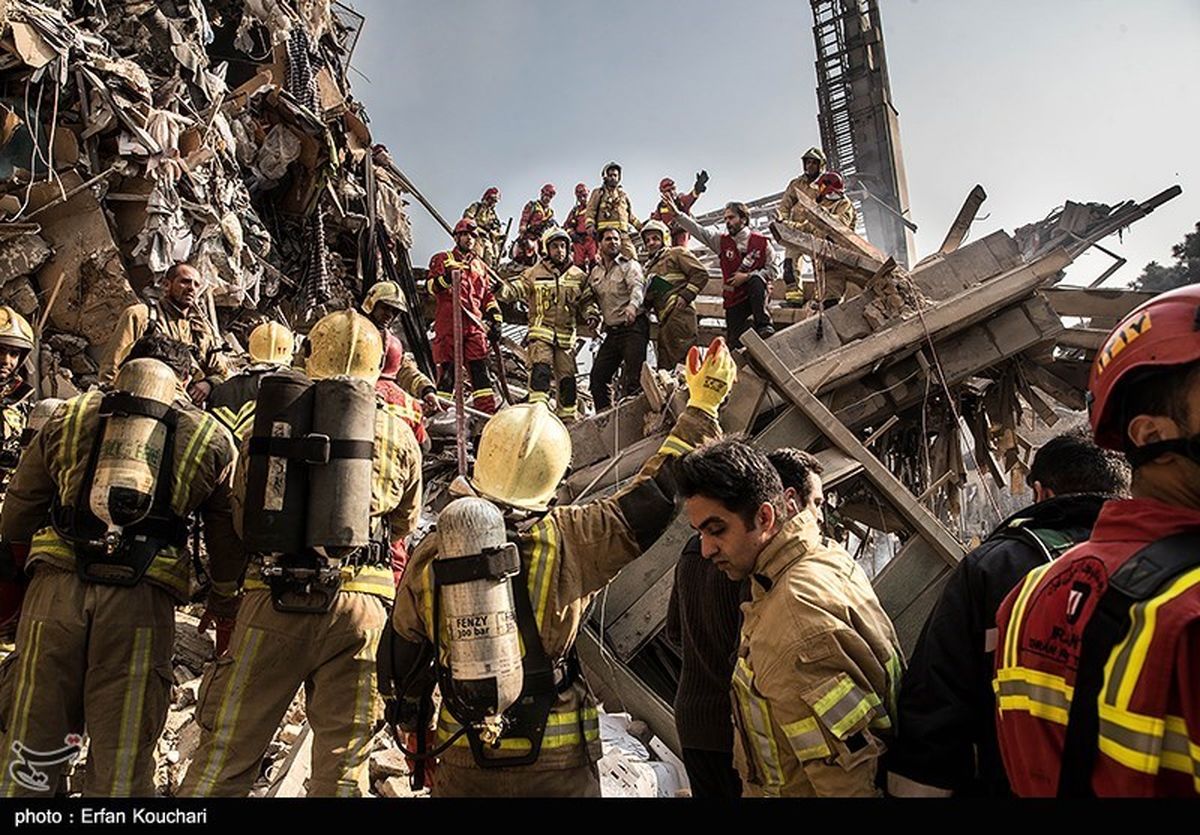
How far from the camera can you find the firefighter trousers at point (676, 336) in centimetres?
893

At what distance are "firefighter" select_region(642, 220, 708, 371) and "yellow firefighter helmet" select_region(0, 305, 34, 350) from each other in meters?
6.04

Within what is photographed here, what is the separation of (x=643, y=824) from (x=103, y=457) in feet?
8.05

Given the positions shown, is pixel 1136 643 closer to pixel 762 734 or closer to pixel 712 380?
pixel 762 734

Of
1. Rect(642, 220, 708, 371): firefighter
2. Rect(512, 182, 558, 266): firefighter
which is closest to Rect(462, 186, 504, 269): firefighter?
Rect(512, 182, 558, 266): firefighter

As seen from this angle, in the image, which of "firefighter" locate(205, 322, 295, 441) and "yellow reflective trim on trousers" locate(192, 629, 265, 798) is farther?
"firefighter" locate(205, 322, 295, 441)

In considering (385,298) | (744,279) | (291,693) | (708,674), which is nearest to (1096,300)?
(744,279)

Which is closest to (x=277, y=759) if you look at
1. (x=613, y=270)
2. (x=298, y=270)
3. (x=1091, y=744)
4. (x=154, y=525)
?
(x=154, y=525)

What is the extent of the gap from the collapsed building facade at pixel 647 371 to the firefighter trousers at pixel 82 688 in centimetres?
112

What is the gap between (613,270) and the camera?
8875 millimetres

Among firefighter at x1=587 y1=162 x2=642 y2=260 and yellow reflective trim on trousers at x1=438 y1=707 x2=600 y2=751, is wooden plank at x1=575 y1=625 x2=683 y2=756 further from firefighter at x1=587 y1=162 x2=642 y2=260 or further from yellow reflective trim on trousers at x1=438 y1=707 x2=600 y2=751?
firefighter at x1=587 y1=162 x2=642 y2=260

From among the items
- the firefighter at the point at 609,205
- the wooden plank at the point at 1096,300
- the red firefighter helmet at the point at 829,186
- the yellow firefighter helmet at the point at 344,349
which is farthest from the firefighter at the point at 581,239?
the yellow firefighter helmet at the point at 344,349

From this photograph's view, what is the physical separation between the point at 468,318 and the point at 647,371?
148 inches

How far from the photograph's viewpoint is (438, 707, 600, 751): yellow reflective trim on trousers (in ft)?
7.70

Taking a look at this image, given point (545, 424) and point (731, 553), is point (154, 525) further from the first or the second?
point (731, 553)
